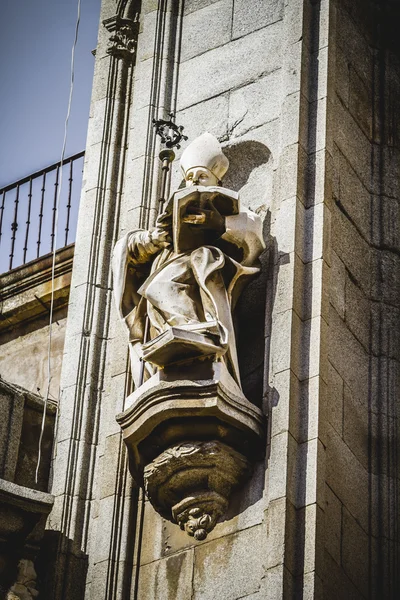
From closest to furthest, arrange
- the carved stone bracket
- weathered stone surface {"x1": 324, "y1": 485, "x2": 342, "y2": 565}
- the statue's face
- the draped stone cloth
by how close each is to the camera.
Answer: weathered stone surface {"x1": 324, "y1": 485, "x2": 342, "y2": 565} → the draped stone cloth → the statue's face → the carved stone bracket

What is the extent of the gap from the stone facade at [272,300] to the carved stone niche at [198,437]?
0.12m

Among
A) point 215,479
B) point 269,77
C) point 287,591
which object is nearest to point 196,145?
point 269,77

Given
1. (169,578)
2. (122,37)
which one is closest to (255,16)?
(122,37)

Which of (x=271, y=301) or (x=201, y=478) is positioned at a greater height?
(x=271, y=301)

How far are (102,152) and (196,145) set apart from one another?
1285mm

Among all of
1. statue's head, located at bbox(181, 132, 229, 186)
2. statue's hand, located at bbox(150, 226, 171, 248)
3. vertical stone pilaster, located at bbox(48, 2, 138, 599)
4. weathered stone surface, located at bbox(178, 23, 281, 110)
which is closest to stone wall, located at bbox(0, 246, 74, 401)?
vertical stone pilaster, located at bbox(48, 2, 138, 599)

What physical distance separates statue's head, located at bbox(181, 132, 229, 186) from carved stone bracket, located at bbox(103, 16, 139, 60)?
1.70 meters

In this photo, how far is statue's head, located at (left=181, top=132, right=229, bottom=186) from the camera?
547 inches

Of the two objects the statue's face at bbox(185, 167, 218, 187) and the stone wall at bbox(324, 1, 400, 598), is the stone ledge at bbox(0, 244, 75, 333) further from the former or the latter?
the stone wall at bbox(324, 1, 400, 598)

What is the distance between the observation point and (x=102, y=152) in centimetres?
1514

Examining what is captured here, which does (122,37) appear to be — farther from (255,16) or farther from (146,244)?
(146,244)

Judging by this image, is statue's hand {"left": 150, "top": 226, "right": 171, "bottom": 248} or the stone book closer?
the stone book

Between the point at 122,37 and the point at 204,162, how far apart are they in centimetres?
202

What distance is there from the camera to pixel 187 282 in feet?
44.2
